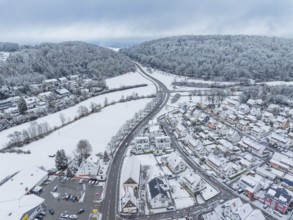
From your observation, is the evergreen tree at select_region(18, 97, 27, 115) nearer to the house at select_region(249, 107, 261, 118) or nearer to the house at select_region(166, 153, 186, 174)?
the house at select_region(166, 153, 186, 174)

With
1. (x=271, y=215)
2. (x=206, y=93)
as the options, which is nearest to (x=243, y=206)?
(x=271, y=215)

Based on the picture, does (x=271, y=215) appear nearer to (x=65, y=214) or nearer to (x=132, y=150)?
(x=132, y=150)

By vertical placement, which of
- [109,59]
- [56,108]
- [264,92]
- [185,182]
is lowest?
[185,182]

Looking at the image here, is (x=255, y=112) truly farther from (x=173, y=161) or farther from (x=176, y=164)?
(x=176, y=164)

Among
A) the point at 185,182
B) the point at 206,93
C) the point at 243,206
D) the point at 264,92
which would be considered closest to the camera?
the point at 243,206

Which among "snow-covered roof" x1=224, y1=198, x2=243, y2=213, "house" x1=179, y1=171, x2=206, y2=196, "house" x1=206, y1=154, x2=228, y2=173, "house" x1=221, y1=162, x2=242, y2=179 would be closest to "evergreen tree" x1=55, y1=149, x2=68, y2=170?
"house" x1=179, y1=171, x2=206, y2=196

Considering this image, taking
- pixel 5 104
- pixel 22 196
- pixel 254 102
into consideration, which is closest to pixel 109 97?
pixel 5 104
